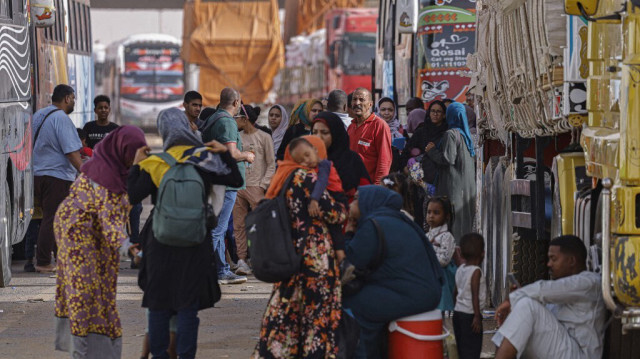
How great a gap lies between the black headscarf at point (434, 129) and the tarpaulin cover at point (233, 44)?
25.6 metres

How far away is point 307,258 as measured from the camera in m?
7.43

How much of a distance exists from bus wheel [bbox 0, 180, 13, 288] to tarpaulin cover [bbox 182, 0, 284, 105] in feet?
85.6

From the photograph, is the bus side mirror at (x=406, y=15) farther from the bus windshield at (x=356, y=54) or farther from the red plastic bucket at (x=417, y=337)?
the bus windshield at (x=356, y=54)

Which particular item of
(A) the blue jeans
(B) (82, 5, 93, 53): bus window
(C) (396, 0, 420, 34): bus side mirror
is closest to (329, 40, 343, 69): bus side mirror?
(B) (82, 5, 93, 53): bus window

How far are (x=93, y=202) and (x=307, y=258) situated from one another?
1353mm

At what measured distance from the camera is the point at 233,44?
39125 millimetres

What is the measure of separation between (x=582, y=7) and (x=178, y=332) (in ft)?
9.40

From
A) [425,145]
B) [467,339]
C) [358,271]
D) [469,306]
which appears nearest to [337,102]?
[425,145]

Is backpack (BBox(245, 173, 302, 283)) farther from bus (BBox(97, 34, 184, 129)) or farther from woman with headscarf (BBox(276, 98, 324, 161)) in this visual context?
bus (BBox(97, 34, 184, 129))

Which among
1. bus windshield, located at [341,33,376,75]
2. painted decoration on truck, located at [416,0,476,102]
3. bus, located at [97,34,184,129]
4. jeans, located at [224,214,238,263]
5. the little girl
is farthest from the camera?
bus, located at [97,34,184,129]

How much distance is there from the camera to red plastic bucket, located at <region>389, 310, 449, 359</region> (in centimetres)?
740

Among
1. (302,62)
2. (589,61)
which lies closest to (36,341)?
(589,61)

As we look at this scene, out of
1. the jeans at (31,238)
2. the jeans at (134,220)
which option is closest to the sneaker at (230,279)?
the jeans at (134,220)

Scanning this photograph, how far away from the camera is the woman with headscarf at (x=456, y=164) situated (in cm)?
1259
